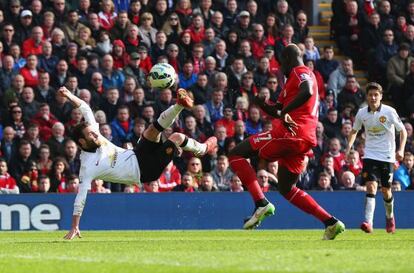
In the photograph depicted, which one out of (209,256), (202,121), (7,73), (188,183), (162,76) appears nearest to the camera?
(209,256)

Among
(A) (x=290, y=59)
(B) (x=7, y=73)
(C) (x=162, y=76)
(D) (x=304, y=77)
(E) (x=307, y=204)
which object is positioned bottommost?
(E) (x=307, y=204)

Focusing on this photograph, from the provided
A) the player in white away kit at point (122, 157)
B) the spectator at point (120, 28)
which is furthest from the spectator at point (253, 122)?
the player in white away kit at point (122, 157)

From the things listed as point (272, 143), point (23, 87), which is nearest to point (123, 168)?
point (272, 143)

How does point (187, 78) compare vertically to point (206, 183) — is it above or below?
above

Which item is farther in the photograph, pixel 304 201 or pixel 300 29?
pixel 300 29

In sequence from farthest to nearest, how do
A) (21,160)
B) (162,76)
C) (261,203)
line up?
(21,160) → (162,76) → (261,203)

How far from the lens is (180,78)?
26172 mm

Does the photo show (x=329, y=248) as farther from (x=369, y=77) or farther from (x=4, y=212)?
(x=369, y=77)

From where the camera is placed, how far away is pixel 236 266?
11.1 metres

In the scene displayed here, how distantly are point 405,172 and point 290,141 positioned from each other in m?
10.4

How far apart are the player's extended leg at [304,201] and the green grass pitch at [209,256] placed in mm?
220

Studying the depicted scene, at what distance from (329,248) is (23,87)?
1220 cm

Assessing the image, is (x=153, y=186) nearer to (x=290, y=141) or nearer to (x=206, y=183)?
(x=206, y=183)

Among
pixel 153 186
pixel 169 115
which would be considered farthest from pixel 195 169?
pixel 169 115
